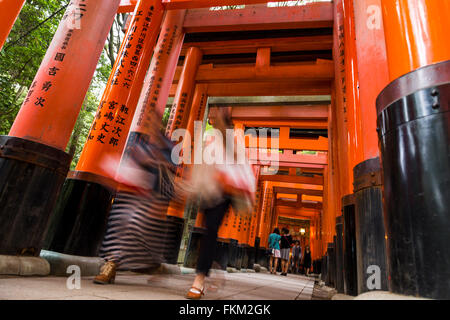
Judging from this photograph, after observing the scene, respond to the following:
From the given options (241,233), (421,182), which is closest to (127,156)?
(421,182)

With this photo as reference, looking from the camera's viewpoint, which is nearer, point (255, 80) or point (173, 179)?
point (173, 179)

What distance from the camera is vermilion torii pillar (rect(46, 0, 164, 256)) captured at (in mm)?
3119

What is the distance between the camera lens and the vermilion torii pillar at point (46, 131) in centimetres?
244

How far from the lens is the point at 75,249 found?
3.06 meters

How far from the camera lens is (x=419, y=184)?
3.16ft

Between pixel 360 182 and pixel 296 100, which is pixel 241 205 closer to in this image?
pixel 360 182

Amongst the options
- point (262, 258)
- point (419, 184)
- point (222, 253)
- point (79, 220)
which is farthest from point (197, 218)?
point (262, 258)

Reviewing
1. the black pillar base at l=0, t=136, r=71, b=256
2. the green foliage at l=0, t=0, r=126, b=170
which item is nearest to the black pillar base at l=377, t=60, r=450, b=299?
the black pillar base at l=0, t=136, r=71, b=256

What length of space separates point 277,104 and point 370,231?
23.8ft

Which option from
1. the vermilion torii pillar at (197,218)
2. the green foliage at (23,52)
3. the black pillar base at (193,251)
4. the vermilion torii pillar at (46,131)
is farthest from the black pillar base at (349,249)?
the green foliage at (23,52)

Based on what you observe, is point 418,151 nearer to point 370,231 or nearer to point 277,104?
point 370,231

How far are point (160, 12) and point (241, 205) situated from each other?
14.0ft

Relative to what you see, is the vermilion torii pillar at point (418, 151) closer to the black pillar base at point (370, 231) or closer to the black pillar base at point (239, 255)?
the black pillar base at point (370, 231)
